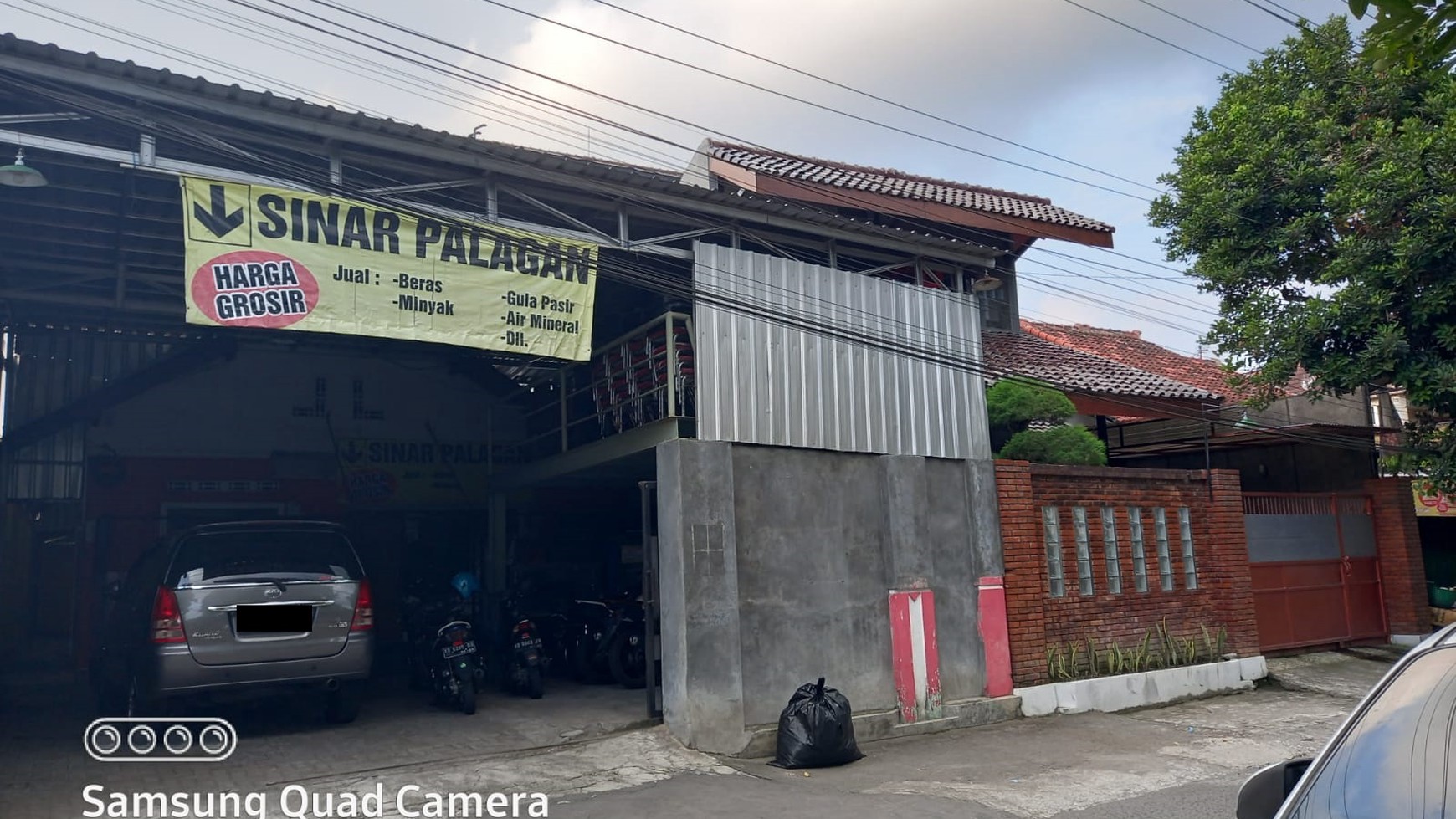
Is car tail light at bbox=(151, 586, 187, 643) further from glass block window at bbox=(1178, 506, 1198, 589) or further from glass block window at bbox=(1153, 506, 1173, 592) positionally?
glass block window at bbox=(1178, 506, 1198, 589)

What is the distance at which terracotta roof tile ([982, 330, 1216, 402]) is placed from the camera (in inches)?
552

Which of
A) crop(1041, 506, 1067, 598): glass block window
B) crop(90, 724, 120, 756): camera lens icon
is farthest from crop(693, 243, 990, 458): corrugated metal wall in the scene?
crop(90, 724, 120, 756): camera lens icon

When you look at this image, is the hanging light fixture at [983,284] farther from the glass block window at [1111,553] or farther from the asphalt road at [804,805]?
the asphalt road at [804,805]

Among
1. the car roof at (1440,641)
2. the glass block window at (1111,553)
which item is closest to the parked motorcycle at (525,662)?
the glass block window at (1111,553)

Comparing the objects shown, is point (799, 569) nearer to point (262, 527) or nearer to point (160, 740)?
point (262, 527)

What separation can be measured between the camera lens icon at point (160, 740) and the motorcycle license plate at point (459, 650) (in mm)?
1920

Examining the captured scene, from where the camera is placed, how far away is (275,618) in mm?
8055

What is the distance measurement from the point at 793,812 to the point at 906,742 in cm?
284

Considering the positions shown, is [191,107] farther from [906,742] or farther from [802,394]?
[906,742]

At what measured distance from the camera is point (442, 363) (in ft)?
48.6

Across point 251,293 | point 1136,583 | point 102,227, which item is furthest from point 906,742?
point 102,227

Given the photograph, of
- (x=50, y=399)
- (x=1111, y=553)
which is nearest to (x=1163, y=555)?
(x=1111, y=553)

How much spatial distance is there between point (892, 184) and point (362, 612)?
11389 millimetres

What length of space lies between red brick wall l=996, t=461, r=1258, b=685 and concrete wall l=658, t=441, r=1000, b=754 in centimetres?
47
